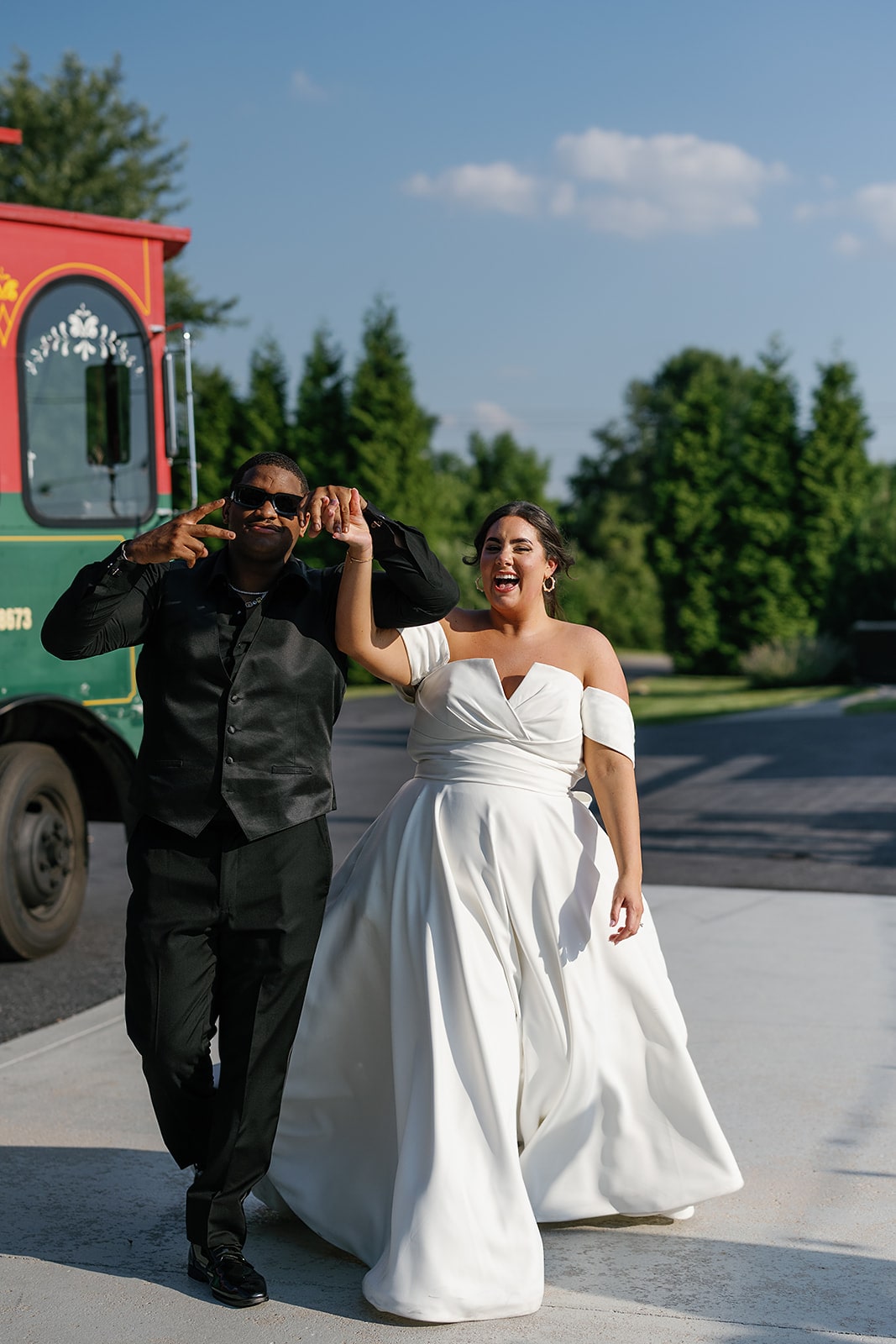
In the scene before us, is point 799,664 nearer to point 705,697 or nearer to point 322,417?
point 705,697

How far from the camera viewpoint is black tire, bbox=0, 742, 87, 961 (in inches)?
266

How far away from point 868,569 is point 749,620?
14.6 feet

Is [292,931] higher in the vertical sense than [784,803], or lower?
higher

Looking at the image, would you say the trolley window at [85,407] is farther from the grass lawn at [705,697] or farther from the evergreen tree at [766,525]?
the evergreen tree at [766,525]

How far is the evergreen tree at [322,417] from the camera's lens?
29516 mm

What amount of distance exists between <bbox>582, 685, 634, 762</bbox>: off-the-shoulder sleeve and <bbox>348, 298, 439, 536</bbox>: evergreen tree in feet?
81.1

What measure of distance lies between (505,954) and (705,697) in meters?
20.6

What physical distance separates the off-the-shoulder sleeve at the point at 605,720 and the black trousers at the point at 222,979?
2.40 feet

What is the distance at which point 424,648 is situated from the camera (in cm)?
354

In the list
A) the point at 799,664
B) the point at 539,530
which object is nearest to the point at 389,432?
the point at 799,664

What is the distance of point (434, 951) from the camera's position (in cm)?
333

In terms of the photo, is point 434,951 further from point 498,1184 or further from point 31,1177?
point 31,1177

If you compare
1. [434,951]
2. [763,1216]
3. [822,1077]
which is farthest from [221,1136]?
[822,1077]

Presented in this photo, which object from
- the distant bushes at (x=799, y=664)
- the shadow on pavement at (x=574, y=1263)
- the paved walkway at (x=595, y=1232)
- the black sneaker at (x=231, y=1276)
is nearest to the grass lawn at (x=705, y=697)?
the distant bushes at (x=799, y=664)
